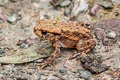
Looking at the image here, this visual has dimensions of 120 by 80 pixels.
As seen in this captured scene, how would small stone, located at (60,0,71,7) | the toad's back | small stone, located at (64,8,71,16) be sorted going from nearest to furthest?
the toad's back < small stone, located at (64,8,71,16) < small stone, located at (60,0,71,7)

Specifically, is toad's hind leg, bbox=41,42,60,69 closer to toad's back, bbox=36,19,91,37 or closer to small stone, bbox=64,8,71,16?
toad's back, bbox=36,19,91,37

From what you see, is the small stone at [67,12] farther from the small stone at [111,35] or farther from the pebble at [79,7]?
the small stone at [111,35]

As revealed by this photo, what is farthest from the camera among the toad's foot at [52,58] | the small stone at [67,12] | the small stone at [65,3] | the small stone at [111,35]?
the small stone at [65,3]

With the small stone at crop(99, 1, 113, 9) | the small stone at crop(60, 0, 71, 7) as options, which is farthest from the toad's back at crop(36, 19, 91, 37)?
the small stone at crop(60, 0, 71, 7)

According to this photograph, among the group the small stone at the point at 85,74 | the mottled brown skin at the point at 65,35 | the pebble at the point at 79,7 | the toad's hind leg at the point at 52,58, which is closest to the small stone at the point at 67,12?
the pebble at the point at 79,7

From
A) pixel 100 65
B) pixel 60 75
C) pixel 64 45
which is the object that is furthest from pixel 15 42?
pixel 100 65

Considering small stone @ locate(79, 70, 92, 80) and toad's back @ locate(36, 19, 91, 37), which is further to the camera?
toad's back @ locate(36, 19, 91, 37)

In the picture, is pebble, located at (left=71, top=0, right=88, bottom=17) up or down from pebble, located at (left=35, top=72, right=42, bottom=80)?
up

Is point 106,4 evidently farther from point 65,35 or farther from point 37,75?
point 37,75

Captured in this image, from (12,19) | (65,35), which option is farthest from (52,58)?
(12,19)
